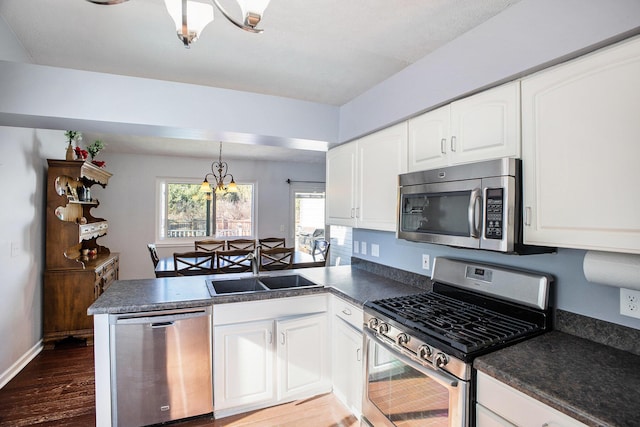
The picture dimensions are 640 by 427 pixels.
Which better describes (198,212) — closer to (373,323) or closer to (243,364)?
(243,364)

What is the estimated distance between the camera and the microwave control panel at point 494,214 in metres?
1.51

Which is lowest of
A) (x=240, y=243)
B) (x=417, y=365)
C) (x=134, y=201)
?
(x=417, y=365)

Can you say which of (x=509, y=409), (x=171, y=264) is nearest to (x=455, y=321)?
(x=509, y=409)

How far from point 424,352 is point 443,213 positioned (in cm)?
77

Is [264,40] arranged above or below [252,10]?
above

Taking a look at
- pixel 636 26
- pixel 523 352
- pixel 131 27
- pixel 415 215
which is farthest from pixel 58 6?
pixel 523 352

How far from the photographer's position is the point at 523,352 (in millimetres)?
1368

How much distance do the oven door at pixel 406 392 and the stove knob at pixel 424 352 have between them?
0.16 ft

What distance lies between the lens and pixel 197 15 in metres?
1.20

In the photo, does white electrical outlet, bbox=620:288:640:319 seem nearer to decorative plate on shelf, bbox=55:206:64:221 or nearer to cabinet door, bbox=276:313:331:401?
cabinet door, bbox=276:313:331:401

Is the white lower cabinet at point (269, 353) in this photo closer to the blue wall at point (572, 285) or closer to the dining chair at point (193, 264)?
the blue wall at point (572, 285)

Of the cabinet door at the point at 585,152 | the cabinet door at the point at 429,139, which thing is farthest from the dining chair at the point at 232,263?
the cabinet door at the point at 585,152

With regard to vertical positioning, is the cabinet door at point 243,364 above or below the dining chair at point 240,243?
below

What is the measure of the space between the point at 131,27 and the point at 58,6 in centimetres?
32
